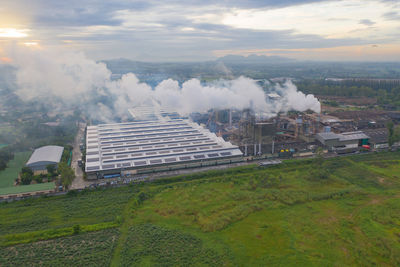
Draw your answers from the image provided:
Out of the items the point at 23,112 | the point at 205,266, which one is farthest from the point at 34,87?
the point at 205,266

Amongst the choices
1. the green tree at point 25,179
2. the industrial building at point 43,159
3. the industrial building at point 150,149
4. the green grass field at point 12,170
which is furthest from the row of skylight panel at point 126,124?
the green tree at point 25,179

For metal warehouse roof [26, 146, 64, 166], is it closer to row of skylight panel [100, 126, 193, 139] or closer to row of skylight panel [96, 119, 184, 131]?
row of skylight panel [100, 126, 193, 139]

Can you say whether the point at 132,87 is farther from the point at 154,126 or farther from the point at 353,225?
the point at 353,225

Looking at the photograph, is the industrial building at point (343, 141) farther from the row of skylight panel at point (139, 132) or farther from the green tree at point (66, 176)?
the green tree at point (66, 176)

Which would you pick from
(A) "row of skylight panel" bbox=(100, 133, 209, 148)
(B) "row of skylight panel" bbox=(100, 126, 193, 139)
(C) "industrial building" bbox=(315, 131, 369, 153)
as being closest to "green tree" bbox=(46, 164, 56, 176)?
(A) "row of skylight panel" bbox=(100, 133, 209, 148)

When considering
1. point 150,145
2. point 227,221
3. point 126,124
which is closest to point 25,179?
point 150,145
